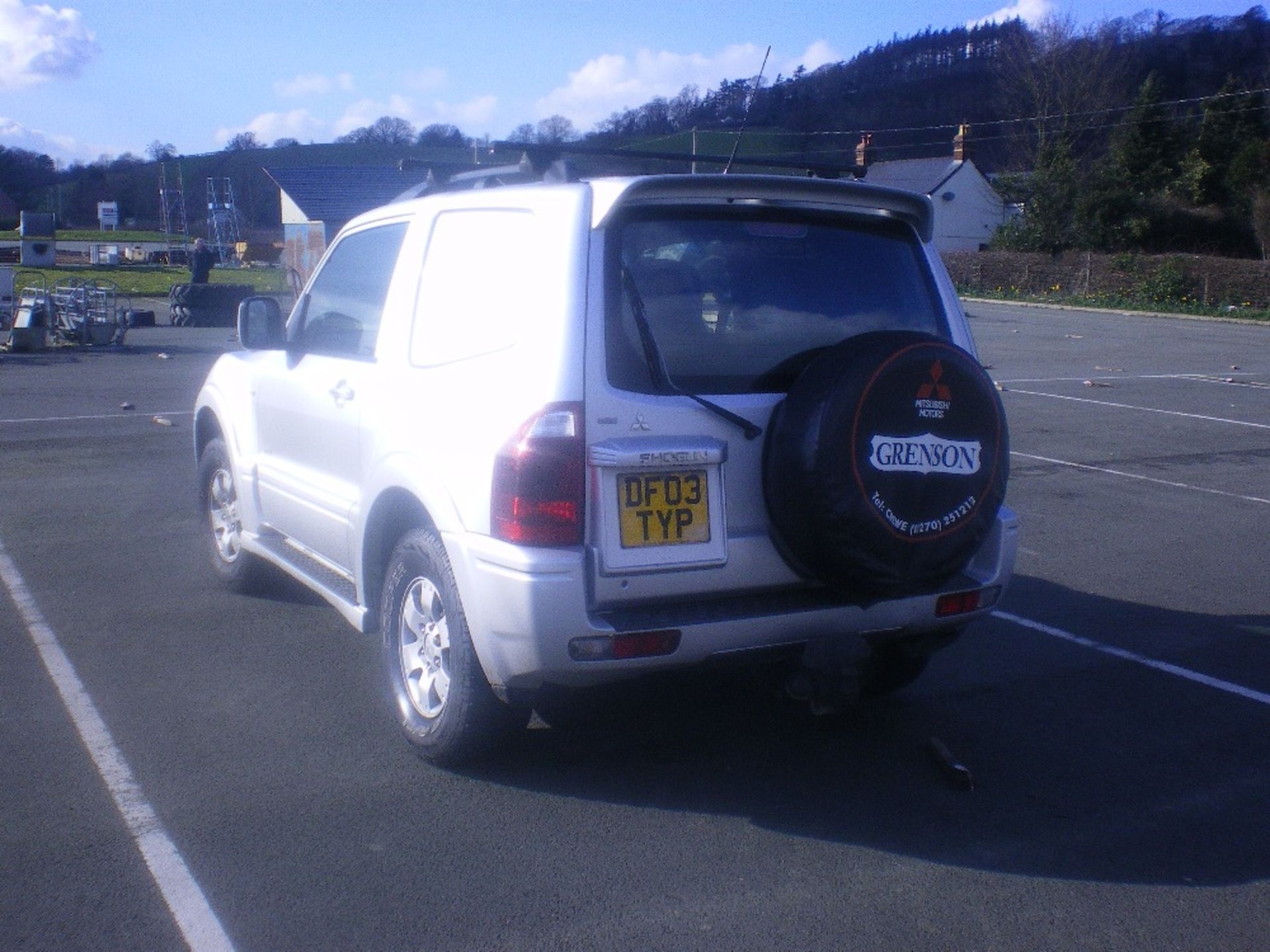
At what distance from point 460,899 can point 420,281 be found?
89.9 inches

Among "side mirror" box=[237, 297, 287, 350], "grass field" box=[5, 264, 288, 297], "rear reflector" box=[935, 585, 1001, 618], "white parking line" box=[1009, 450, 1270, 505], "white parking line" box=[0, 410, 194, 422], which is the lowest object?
"white parking line" box=[1009, 450, 1270, 505]

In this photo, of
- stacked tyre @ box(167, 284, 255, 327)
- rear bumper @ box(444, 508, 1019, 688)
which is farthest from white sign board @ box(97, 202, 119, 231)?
rear bumper @ box(444, 508, 1019, 688)

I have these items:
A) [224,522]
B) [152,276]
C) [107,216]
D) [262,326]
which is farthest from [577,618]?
[107,216]

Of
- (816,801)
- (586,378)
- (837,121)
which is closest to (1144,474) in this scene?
(816,801)

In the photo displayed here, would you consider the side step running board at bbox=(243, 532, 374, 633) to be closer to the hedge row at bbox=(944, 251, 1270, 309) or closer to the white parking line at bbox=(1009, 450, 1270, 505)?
the white parking line at bbox=(1009, 450, 1270, 505)

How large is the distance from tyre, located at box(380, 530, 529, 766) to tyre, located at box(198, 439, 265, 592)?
2.07 meters

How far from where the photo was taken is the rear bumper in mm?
3859

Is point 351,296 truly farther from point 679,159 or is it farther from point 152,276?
point 152,276

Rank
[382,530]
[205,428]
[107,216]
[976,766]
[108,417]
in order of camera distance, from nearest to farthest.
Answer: [976,766], [382,530], [205,428], [108,417], [107,216]

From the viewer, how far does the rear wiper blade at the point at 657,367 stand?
406 cm

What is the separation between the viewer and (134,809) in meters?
4.14

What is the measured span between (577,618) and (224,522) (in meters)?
3.56

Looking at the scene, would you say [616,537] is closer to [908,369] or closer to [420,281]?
[908,369]

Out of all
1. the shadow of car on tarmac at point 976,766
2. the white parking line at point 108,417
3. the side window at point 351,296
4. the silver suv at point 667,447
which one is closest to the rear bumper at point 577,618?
the silver suv at point 667,447
